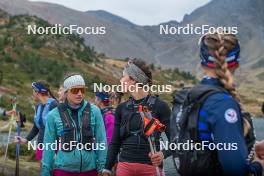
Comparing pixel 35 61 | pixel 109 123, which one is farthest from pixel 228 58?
pixel 35 61

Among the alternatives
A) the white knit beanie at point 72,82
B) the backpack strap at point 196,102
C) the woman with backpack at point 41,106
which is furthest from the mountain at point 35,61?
the backpack strap at point 196,102

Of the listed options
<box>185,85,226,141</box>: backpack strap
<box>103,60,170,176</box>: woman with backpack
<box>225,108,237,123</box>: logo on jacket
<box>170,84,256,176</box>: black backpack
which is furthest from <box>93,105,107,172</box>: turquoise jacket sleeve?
<box>225,108,237,123</box>: logo on jacket

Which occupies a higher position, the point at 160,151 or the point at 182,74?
the point at 182,74

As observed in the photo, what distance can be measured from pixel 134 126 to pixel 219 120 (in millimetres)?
3274

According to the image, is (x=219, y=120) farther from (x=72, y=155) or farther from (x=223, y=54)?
(x=72, y=155)

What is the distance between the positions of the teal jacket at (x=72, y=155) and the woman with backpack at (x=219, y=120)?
339 cm

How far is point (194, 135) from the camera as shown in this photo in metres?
4.07

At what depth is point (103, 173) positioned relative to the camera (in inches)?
292

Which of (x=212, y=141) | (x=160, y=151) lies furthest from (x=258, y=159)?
(x=160, y=151)

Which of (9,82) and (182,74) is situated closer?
(9,82)

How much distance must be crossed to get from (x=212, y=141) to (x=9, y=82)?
76034 millimetres

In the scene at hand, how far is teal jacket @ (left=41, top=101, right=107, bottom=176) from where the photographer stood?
743cm

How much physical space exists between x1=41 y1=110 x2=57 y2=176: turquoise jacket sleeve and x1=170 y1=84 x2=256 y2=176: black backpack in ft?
11.4

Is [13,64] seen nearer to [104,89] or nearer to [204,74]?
[104,89]
